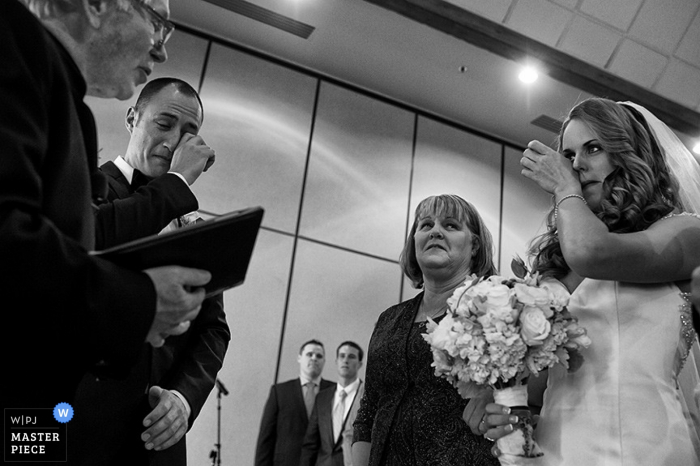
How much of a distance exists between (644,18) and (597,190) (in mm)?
5020

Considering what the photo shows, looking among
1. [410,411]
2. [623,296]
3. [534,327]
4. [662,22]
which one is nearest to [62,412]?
[534,327]

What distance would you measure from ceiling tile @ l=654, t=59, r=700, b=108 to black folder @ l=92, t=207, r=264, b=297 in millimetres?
6617

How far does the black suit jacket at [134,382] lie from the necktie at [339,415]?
3.19m

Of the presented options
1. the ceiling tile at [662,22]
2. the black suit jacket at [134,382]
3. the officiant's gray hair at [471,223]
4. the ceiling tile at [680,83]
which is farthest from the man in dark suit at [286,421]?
the ceiling tile at [680,83]

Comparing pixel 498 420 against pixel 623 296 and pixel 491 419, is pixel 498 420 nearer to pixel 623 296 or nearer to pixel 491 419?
pixel 491 419

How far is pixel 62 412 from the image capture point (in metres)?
1.09

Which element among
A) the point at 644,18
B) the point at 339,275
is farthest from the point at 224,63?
the point at 644,18

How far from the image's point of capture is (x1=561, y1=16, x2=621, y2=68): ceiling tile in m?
5.83

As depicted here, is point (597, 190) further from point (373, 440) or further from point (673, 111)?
point (673, 111)

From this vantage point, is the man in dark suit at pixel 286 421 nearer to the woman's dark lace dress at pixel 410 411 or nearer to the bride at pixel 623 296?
the woman's dark lace dress at pixel 410 411

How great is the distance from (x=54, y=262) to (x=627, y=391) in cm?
130

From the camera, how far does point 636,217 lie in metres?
1.65

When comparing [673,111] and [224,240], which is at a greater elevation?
[673,111]

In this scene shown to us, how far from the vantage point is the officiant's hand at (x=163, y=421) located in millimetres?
1514
